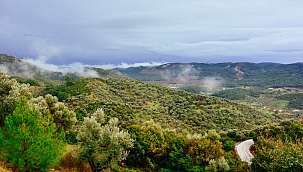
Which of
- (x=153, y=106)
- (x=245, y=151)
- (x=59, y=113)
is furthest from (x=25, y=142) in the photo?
(x=153, y=106)

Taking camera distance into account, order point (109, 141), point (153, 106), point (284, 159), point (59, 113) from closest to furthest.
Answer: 1. point (284, 159)
2. point (109, 141)
3. point (59, 113)
4. point (153, 106)

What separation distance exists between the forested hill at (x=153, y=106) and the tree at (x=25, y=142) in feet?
133

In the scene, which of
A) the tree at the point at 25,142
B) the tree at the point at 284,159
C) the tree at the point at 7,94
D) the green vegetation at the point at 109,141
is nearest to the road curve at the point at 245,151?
the green vegetation at the point at 109,141

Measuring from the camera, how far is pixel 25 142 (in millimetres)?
16969

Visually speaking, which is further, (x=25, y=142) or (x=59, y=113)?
(x=59, y=113)

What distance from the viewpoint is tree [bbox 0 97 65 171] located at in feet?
54.2

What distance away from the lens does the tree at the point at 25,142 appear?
1652 cm

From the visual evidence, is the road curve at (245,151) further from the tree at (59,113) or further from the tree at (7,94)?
the tree at (7,94)

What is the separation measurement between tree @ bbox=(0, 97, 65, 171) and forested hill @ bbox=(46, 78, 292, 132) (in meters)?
40.6

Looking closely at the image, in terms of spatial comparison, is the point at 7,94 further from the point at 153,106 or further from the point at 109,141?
the point at 153,106

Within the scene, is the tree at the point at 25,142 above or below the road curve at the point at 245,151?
above

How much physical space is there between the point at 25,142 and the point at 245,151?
4349cm

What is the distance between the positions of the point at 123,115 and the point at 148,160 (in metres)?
35.4

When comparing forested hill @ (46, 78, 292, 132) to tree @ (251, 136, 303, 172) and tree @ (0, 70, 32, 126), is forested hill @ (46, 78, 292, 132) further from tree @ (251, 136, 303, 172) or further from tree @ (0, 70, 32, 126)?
tree @ (251, 136, 303, 172)
